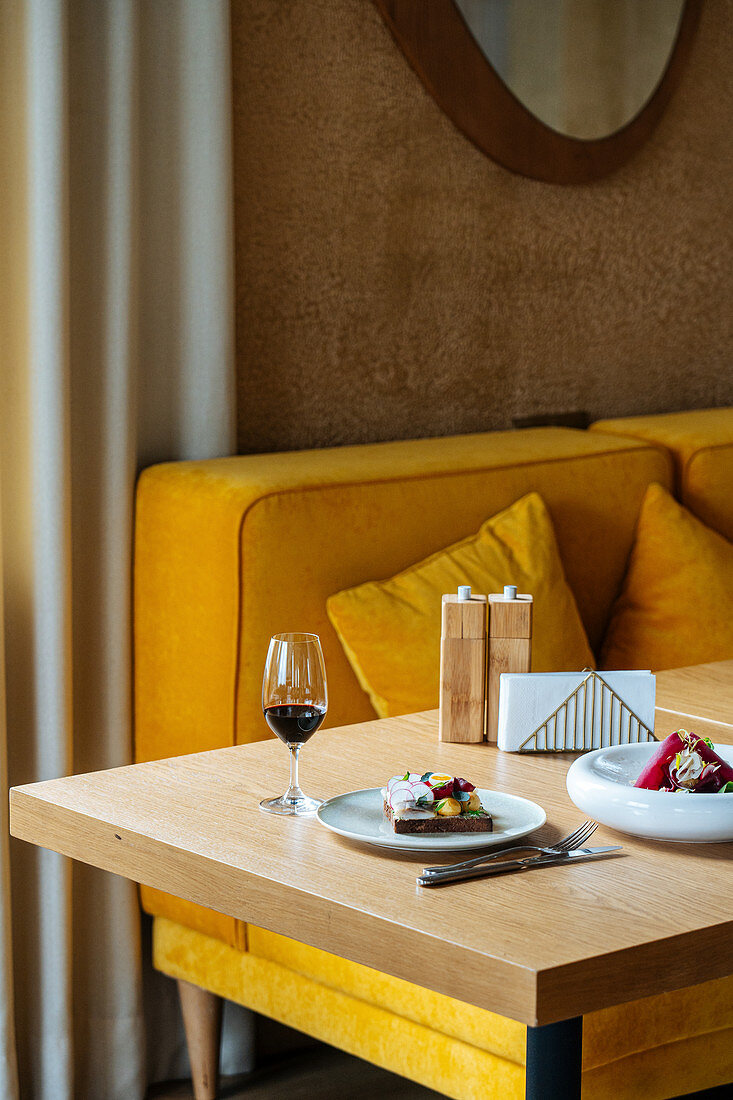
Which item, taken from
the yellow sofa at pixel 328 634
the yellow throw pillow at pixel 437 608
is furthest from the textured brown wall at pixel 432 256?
the yellow throw pillow at pixel 437 608

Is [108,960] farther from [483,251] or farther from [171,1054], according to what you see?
[483,251]

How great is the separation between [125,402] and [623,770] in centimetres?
115

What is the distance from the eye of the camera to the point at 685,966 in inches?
40.9

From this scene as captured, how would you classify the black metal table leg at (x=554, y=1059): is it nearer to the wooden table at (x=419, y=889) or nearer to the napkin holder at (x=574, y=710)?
the wooden table at (x=419, y=889)

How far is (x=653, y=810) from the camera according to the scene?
1197 millimetres

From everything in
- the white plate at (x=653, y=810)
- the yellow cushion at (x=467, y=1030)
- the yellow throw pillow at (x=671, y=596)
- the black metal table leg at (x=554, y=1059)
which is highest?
the white plate at (x=653, y=810)

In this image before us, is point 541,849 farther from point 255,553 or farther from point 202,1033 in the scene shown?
point 202,1033

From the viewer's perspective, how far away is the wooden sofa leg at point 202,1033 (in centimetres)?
220

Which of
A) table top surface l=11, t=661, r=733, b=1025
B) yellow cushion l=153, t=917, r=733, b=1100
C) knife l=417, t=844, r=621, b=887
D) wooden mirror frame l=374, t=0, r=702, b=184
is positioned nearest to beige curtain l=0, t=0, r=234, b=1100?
yellow cushion l=153, t=917, r=733, b=1100

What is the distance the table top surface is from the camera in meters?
A: 1.00

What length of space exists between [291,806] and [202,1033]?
1.06m

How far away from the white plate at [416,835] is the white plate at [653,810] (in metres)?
0.05

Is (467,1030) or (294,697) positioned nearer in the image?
(294,697)

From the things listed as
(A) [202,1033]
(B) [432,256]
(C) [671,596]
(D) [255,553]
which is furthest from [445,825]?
(B) [432,256]
